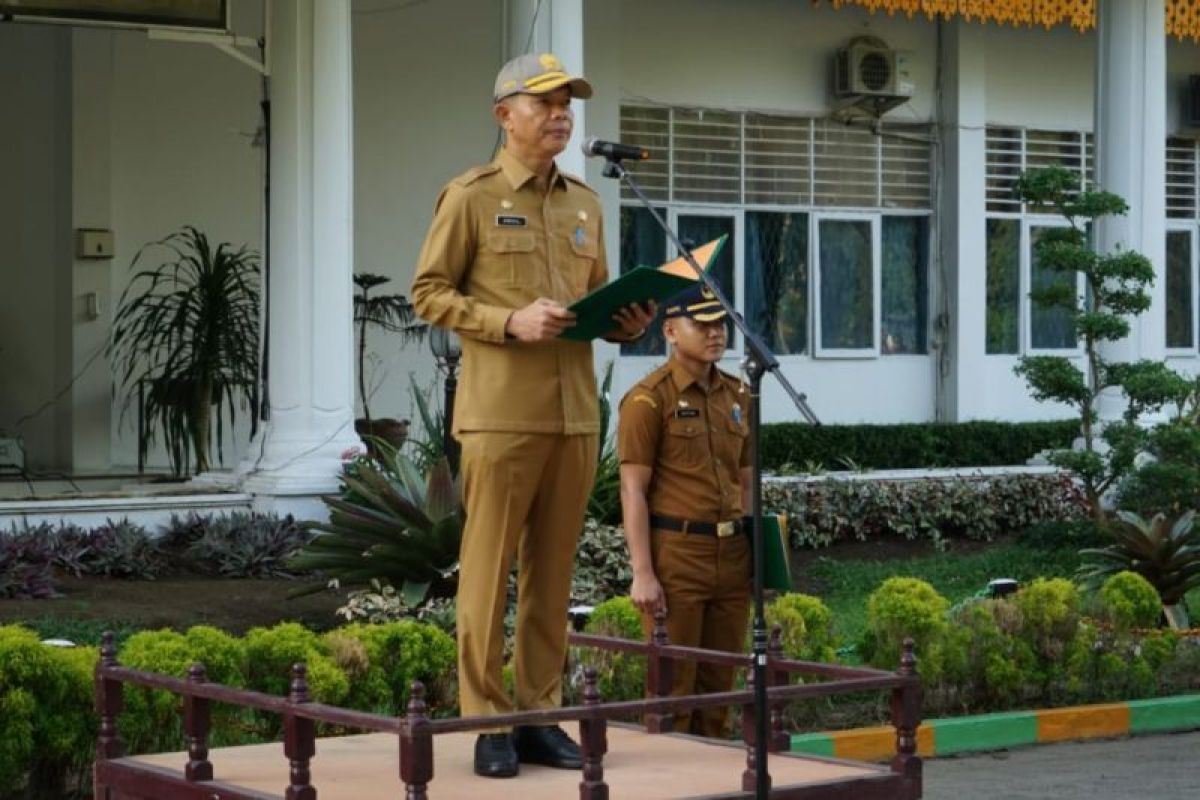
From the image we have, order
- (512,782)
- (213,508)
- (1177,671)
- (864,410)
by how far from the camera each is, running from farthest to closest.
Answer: (864,410)
(213,508)
(1177,671)
(512,782)

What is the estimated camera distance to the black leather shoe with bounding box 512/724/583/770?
20.4ft

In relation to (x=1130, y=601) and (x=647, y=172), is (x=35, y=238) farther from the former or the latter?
(x=1130, y=601)

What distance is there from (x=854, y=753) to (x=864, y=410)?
1178 cm

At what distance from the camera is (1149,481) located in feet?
53.1

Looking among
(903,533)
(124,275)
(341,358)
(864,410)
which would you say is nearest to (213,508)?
(341,358)

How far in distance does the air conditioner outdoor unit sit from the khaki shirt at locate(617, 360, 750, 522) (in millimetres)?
13893

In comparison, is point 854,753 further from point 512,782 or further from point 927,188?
point 927,188

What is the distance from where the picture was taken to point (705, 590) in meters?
7.82

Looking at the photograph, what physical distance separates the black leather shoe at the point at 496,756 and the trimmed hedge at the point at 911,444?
1301cm

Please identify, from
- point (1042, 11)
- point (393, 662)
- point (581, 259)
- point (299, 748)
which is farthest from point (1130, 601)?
point (1042, 11)

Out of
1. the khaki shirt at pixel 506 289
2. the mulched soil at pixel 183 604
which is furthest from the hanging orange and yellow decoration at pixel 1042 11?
the khaki shirt at pixel 506 289

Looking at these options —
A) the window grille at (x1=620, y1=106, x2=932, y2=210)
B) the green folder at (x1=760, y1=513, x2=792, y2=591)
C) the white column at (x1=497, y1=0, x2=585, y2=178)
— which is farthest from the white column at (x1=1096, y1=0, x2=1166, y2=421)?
the green folder at (x1=760, y1=513, x2=792, y2=591)

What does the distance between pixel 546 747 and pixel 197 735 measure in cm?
99

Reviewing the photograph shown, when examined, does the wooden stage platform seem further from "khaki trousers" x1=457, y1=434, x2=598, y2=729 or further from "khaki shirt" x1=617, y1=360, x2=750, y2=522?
"khaki shirt" x1=617, y1=360, x2=750, y2=522
